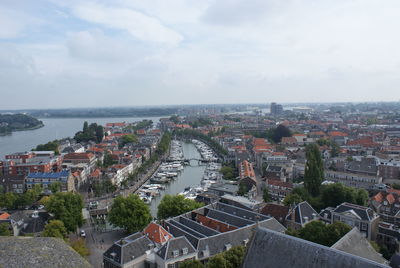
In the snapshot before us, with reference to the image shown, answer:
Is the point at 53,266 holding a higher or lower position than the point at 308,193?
higher

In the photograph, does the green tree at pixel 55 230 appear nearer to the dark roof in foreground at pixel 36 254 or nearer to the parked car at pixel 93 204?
the parked car at pixel 93 204

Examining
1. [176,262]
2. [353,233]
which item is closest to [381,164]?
[353,233]

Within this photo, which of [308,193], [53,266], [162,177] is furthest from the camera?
[162,177]

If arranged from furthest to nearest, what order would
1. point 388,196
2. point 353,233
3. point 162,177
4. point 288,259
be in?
1. point 162,177
2. point 388,196
3. point 353,233
4. point 288,259

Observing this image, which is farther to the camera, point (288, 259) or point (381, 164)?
point (381, 164)

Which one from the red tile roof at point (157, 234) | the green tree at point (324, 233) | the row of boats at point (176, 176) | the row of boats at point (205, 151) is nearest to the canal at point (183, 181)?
the row of boats at point (176, 176)

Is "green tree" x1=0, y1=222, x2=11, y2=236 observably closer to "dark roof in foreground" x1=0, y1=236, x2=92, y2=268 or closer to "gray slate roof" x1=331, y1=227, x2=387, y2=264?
"dark roof in foreground" x1=0, y1=236, x2=92, y2=268

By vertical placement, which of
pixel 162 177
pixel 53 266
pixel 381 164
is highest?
pixel 53 266

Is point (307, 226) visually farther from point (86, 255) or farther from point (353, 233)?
point (86, 255)
